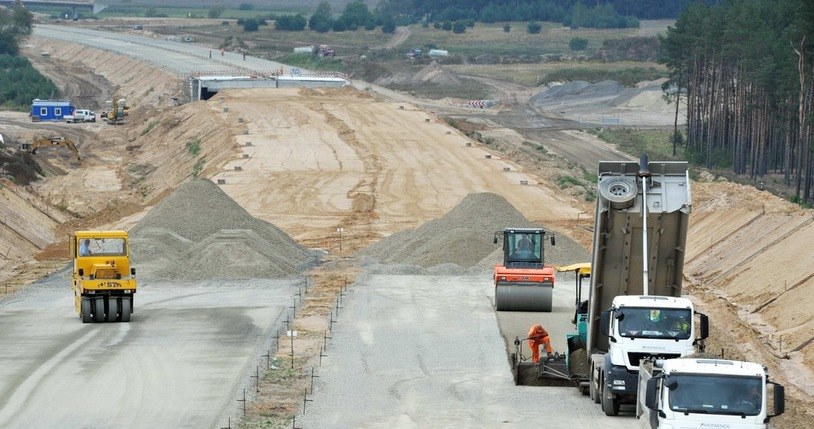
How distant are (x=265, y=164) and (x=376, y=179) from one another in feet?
25.4

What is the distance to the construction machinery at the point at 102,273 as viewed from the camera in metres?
39.5

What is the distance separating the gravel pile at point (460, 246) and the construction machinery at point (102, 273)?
12.3 m

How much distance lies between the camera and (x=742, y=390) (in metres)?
22.5

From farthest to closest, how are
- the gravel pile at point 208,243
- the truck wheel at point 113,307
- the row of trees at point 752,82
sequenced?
1. the row of trees at point 752,82
2. the gravel pile at point 208,243
3. the truck wheel at point 113,307

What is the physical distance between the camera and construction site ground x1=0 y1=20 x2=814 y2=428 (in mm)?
31844

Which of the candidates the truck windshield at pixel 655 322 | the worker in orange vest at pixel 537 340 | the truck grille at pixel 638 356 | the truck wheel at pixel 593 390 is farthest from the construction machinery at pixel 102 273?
the truck grille at pixel 638 356

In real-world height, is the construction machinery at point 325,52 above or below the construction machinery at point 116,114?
below

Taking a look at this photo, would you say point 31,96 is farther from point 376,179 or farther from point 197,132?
point 376,179

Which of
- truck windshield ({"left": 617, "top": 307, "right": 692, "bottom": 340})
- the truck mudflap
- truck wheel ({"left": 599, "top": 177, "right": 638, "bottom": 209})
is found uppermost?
truck wheel ({"left": 599, "top": 177, "right": 638, "bottom": 209})

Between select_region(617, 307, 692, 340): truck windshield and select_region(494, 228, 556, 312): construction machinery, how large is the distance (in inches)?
537

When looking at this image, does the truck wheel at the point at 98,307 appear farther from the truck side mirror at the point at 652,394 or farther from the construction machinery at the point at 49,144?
the construction machinery at the point at 49,144

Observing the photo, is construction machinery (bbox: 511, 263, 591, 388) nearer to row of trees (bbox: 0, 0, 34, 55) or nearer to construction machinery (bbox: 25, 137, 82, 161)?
construction machinery (bbox: 25, 137, 82, 161)

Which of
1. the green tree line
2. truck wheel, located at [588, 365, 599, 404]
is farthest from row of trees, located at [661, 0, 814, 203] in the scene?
the green tree line

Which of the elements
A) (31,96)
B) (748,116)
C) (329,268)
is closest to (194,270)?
(329,268)
